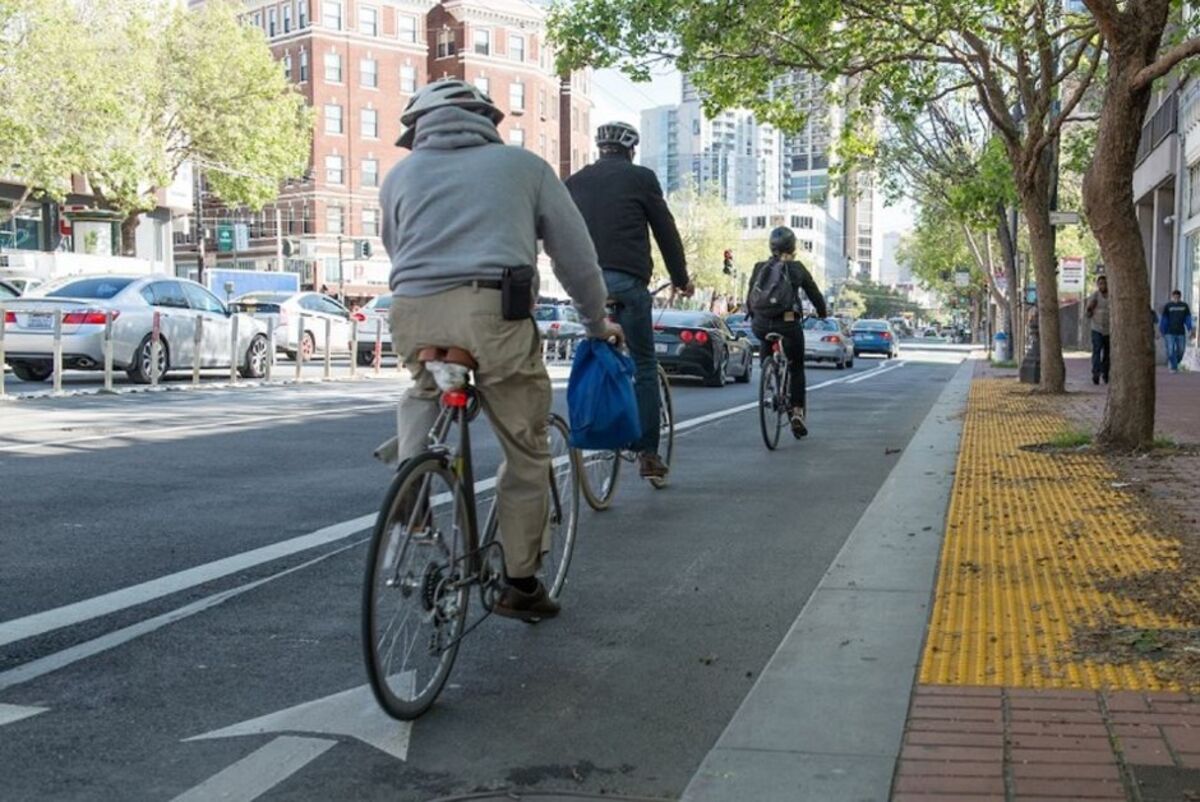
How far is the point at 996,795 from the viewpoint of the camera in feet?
9.70

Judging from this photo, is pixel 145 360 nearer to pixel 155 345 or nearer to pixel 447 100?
pixel 155 345

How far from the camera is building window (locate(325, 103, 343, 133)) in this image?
7381 cm

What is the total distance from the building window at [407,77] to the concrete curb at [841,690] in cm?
7325

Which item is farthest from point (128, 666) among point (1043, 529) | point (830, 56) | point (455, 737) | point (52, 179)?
point (52, 179)

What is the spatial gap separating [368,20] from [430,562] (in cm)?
7553

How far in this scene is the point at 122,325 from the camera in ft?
58.0

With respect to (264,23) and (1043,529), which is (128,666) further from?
(264,23)

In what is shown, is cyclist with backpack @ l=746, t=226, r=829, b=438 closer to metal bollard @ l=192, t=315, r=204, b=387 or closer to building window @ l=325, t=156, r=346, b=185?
metal bollard @ l=192, t=315, r=204, b=387

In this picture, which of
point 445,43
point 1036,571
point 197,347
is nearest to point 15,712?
point 1036,571

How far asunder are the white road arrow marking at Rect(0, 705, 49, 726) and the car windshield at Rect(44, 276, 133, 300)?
50.0ft

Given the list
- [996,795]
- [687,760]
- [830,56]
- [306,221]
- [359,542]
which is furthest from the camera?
[306,221]

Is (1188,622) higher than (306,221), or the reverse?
(306,221)

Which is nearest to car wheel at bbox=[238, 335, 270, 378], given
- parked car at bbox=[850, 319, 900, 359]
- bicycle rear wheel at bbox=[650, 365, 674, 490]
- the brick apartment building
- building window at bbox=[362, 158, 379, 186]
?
bicycle rear wheel at bbox=[650, 365, 674, 490]

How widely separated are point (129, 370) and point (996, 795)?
1691 centimetres
